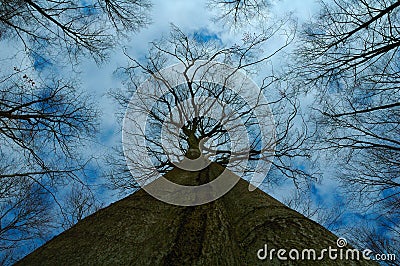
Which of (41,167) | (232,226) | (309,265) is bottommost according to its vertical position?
(309,265)

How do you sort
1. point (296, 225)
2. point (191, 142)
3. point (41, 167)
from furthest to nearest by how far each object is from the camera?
1. point (191, 142)
2. point (41, 167)
3. point (296, 225)

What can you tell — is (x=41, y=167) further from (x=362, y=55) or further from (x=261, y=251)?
(x=362, y=55)

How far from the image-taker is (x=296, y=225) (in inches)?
71.5

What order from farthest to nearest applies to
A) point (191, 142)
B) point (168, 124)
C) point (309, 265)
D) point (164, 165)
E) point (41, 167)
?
point (168, 124), point (164, 165), point (191, 142), point (41, 167), point (309, 265)

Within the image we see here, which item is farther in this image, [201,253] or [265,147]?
[265,147]

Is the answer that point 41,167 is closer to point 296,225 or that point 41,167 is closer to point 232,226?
point 232,226

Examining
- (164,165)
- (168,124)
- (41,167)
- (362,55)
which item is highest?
(168,124)

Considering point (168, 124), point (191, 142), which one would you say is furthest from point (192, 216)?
point (168, 124)

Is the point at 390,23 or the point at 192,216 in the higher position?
the point at 390,23

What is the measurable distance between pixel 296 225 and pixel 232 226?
0.45m

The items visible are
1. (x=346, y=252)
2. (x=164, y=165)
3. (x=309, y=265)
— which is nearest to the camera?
(x=309, y=265)

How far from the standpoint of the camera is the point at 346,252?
157cm

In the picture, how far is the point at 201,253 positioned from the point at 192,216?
0.39m

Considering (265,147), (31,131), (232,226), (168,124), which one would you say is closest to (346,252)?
(232,226)
